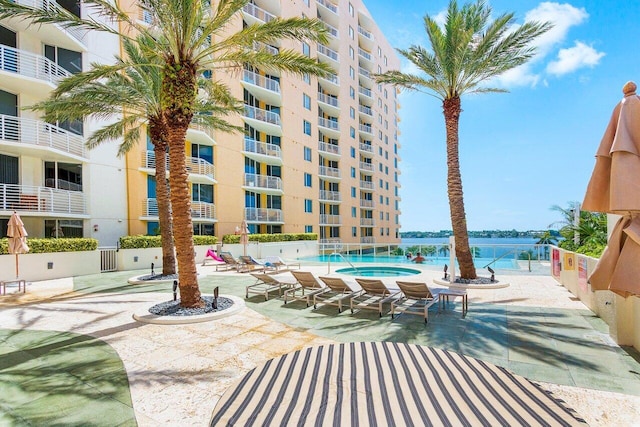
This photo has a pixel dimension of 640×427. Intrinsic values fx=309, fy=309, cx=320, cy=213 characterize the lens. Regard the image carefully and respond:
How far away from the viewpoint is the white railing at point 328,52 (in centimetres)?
3362

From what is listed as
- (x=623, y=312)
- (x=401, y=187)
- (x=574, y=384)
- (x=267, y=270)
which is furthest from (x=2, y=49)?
(x=401, y=187)

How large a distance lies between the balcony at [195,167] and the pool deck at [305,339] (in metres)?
Answer: 11.4

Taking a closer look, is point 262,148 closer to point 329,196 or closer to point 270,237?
point 270,237

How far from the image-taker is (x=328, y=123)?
34812 millimetres

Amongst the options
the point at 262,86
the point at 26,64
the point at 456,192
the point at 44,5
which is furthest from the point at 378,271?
the point at 44,5

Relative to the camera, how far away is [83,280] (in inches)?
518

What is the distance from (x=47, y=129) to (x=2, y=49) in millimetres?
3521

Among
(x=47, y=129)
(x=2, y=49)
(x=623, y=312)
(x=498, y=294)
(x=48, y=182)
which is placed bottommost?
(x=498, y=294)

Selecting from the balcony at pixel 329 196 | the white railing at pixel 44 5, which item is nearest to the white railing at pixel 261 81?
the white railing at pixel 44 5

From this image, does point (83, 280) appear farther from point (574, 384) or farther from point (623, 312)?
point (623, 312)

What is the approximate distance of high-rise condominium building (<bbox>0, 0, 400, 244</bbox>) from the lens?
16047 mm

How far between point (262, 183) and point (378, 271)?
47.2 ft

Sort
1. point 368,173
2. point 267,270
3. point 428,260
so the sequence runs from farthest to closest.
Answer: point 368,173 → point 428,260 → point 267,270

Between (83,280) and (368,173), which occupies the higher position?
(368,173)
